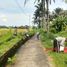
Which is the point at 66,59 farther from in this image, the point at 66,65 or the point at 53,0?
Result: the point at 53,0

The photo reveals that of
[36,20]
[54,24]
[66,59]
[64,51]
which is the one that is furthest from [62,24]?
[36,20]

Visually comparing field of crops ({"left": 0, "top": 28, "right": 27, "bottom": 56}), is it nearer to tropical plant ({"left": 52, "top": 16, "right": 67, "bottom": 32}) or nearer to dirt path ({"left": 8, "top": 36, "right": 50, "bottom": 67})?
dirt path ({"left": 8, "top": 36, "right": 50, "bottom": 67})

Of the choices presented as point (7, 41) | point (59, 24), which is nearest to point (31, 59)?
point (7, 41)

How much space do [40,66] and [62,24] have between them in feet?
156

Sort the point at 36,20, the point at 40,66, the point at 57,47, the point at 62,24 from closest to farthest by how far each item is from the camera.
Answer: the point at 40,66, the point at 57,47, the point at 62,24, the point at 36,20

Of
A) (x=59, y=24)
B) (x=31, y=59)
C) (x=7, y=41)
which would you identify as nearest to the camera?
(x=31, y=59)

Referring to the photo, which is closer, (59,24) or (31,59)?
(31,59)

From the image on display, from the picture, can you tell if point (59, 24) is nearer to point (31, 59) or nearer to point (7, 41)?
point (7, 41)

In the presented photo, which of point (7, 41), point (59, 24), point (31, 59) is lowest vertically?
point (7, 41)

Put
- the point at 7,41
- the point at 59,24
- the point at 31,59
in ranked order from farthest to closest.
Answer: the point at 59,24 → the point at 7,41 → the point at 31,59

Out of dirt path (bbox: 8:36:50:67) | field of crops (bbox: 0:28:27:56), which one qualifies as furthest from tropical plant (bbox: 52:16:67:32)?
dirt path (bbox: 8:36:50:67)

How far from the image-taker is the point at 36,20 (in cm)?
13325

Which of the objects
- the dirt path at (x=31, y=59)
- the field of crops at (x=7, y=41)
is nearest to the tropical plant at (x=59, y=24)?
the field of crops at (x=7, y=41)

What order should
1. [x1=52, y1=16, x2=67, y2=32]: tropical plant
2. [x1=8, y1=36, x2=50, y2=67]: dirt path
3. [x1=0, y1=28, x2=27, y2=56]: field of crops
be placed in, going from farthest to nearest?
1. [x1=52, y1=16, x2=67, y2=32]: tropical plant
2. [x1=0, y1=28, x2=27, y2=56]: field of crops
3. [x1=8, y1=36, x2=50, y2=67]: dirt path
